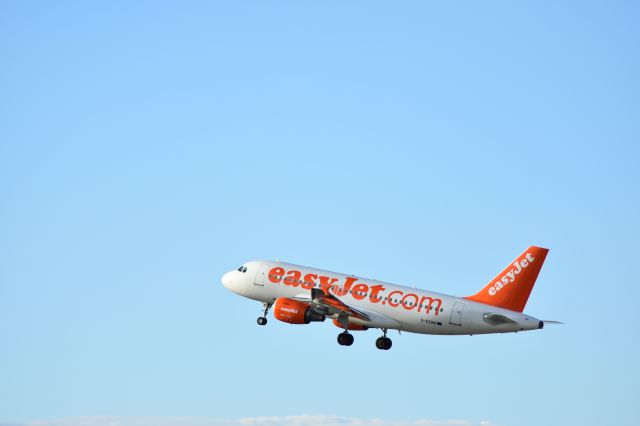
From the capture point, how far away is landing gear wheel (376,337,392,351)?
343 feet

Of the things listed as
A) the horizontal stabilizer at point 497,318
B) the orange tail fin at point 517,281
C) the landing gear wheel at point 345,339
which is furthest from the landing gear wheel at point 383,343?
the horizontal stabilizer at point 497,318

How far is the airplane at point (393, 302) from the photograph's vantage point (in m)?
97.9

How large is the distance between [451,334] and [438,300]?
8.01 ft

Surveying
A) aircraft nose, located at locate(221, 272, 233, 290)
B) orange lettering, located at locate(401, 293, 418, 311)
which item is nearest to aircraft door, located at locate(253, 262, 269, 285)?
aircraft nose, located at locate(221, 272, 233, 290)

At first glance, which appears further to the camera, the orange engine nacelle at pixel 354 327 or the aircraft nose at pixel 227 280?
the aircraft nose at pixel 227 280

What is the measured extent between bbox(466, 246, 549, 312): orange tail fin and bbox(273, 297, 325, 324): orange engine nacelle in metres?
11.6

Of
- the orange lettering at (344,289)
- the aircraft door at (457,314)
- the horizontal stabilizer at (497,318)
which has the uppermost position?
the orange lettering at (344,289)

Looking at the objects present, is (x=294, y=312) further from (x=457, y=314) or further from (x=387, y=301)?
(x=457, y=314)

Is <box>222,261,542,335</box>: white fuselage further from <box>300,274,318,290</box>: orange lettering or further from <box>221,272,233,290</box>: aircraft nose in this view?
<box>221,272,233,290</box>: aircraft nose

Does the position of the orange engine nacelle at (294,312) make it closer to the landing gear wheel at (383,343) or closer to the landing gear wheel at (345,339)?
the landing gear wheel at (345,339)

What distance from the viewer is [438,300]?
99375 millimetres

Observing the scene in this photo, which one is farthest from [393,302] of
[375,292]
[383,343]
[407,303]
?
[383,343]

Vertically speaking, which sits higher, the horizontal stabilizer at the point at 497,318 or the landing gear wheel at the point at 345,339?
the landing gear wheel at the point at 345,339

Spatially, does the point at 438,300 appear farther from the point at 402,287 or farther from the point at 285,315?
the point at 285,315
